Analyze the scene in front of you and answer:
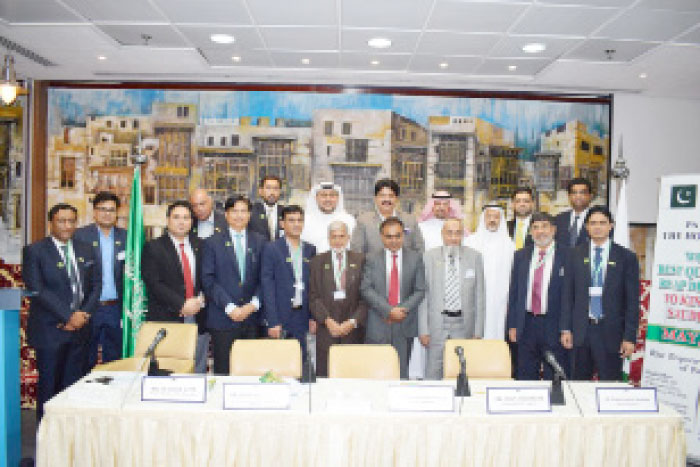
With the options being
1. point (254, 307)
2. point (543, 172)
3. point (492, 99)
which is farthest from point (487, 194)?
point (254, 307)

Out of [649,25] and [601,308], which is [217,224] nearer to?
[601,308]

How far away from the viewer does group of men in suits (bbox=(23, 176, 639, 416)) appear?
3.90 meters

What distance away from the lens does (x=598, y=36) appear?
5.04 m

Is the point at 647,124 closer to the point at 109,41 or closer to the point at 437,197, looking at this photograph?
the point at 437,197

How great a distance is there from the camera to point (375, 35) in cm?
509

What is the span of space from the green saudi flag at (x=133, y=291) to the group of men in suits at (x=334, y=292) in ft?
0.45

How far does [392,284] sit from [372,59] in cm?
288

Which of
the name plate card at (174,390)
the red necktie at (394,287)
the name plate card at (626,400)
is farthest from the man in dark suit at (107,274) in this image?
the name plate card at (626,400)

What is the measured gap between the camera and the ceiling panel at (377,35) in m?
5.00

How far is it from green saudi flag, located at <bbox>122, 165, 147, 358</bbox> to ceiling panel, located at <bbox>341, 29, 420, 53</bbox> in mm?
2566

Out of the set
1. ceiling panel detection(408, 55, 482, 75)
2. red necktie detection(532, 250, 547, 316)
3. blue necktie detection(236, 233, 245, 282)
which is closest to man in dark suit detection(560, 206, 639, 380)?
red necktie detection(532, 250, 547, 316)

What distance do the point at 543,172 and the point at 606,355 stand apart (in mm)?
3781

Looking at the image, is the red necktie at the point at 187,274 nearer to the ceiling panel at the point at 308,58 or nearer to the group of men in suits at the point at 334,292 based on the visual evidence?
the group of men in suits at the point at 334,292

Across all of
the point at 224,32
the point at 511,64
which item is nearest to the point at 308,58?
the point at 224,32
